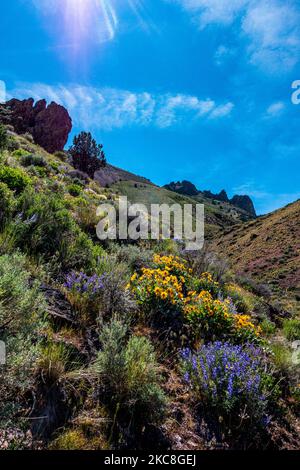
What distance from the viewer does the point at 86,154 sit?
38562 mm

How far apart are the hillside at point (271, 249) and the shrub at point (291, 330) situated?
17648mm

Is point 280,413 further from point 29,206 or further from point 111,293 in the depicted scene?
point 29,206

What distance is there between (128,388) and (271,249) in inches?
1513

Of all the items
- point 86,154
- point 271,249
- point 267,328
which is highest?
point 86,154

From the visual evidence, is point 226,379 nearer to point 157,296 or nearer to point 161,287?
point 157,296

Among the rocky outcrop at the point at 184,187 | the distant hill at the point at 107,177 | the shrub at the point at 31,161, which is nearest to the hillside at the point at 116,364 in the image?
the shrub at the point at 31,161

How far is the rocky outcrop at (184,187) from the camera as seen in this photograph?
180m

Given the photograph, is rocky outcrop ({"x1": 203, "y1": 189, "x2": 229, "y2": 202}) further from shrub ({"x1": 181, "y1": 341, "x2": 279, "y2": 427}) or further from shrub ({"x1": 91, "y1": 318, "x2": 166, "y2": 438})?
shrub ({"x1": 91, "y1": 318, "x2": 166, "y2": 438})

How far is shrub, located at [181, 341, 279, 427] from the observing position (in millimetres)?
3154

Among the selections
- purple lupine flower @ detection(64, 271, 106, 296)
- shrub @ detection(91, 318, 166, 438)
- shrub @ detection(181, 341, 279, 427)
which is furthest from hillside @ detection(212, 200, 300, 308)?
shrub @ detection(91, 318, 166, 438)

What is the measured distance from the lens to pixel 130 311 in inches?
182

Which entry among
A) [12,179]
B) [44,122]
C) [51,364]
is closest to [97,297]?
[51,364]

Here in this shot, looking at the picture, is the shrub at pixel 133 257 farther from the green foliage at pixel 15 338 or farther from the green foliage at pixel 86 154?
the green foliage at pixel 86 154

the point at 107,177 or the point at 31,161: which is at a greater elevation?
the point at 107,177
